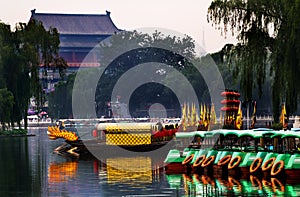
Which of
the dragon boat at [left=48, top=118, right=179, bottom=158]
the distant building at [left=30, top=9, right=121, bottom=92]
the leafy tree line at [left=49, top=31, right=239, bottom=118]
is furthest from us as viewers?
the distant building at [left=30, top=9, right=121, bottom=92]

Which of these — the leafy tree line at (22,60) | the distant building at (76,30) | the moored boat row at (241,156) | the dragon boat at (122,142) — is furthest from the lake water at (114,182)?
the distant building at (76,30)

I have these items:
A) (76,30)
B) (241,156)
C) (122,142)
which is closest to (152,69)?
(76,30)

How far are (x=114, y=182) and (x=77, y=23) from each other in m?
135

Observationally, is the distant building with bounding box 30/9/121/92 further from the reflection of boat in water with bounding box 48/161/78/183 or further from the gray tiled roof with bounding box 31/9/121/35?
the reflection of boat in water with bounding box 48/161/78/183

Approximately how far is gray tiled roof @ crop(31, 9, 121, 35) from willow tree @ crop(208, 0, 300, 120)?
120911mm

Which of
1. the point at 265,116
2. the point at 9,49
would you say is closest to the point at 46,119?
the point at 265,116

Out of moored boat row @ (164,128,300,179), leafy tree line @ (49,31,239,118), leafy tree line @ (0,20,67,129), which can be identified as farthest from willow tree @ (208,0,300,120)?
leafy tree line @ (49,31,239,118)

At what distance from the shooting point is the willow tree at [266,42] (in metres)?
41.6

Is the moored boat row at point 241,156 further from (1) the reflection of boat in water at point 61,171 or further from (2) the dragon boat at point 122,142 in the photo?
(2) the dragon boat at point 122,142

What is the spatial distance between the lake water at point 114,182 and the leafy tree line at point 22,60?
2545cm

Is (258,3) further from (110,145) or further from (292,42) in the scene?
(110,145)

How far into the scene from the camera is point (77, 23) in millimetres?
167750

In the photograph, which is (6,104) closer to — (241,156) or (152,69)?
(241,156)

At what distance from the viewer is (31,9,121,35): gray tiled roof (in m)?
167
